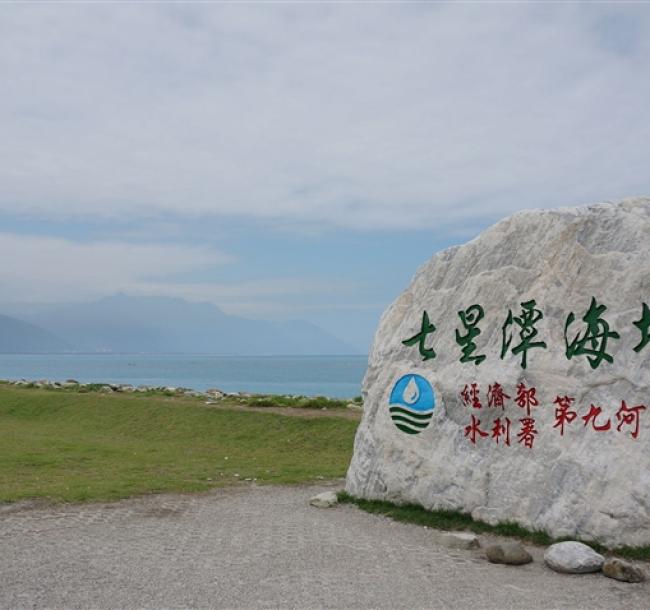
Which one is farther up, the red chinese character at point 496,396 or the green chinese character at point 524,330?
the green chinese character at point 524,330

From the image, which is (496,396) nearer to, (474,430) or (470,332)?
(474,430)

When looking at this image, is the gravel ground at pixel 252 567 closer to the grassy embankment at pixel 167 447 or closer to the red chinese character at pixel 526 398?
the grassy embankment at pixel 167 447

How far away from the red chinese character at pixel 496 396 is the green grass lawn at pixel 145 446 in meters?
5.93

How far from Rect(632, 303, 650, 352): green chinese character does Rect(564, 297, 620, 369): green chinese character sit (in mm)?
291

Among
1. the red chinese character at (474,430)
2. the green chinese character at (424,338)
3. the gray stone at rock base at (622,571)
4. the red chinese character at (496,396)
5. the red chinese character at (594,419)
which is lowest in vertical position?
the gray stone at rock base at (622,571)

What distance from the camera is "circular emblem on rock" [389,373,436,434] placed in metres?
11.7

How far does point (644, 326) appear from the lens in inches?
380

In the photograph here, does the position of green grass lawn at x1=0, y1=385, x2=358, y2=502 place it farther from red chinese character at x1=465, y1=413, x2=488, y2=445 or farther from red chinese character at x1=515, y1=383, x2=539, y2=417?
red chinese character at x1=515, y1=383, x2=539, y2=417

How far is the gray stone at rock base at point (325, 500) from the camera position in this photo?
12570 mm

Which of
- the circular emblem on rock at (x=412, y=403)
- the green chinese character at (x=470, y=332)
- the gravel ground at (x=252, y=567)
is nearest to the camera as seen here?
the gravel ground at (x=252, y=567)

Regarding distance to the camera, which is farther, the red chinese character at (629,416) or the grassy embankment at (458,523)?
the red chinese character at (629,416)

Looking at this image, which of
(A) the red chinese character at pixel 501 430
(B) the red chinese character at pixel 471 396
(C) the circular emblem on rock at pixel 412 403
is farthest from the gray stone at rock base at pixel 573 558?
(C) the circular emblem on rock at pixel 412 403

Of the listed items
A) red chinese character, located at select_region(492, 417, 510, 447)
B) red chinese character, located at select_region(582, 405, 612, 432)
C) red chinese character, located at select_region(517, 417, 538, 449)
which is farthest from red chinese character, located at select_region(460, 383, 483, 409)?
red chinese character, located at select_region(582, 405, 612, 432)

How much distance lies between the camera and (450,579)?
27.4 feet
